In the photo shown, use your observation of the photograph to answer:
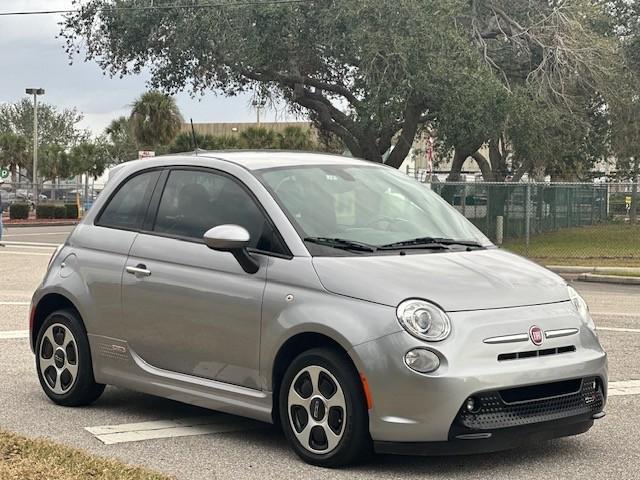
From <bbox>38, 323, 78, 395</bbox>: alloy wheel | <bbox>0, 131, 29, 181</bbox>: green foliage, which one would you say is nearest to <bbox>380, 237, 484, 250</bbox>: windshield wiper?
<bbox>38, 323, 78, 395</bbox>: alloy wheel

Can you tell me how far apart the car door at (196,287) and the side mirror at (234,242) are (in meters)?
0.07

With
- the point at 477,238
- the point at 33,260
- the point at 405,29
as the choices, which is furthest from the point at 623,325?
the point at 405,29

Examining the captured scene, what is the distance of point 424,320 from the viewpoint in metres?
5.49

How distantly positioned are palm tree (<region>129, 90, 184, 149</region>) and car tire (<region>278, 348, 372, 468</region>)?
173 feet

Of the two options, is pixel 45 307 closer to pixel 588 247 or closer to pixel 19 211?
pixel 588 247

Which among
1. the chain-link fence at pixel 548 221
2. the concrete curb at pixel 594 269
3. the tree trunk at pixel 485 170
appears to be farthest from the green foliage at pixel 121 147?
the concrete curb at pixel 594 269

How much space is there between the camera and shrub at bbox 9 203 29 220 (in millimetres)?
46844

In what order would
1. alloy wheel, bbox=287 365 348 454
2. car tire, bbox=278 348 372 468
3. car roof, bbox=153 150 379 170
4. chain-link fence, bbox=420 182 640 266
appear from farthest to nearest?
chain-link fence, bbox=420 182 640 266 → car roof, bbox=153 150 379 170 → alloy wheel, bbox=287 365 348 454 → car tire, bbox=278 348 372 468

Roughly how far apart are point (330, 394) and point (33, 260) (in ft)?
57.3

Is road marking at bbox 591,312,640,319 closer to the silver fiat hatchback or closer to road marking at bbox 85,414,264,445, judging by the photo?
the silver fiat hatchback

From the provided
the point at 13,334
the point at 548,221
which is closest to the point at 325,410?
the point at 13,334

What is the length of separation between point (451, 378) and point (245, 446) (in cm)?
156

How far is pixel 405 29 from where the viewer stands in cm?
2873

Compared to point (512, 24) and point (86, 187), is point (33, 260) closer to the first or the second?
point (512, 24)
